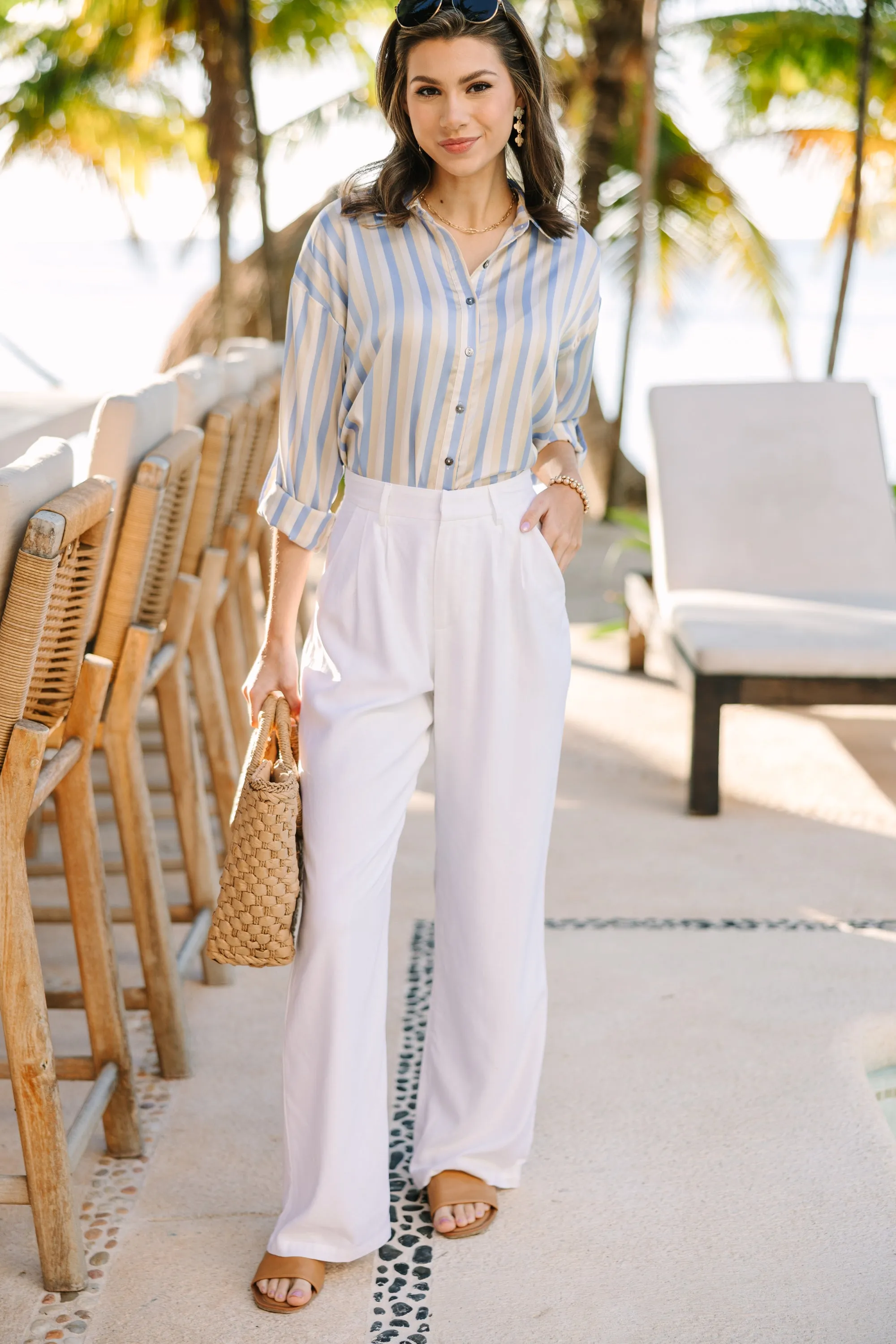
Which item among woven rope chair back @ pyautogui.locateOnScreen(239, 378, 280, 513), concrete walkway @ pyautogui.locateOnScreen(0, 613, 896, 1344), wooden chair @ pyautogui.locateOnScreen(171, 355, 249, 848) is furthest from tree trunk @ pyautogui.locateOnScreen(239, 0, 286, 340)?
concrete walkway @ pyautogui.locateOnScreen(0, 613, 896, 1344)

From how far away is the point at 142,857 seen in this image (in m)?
2.29

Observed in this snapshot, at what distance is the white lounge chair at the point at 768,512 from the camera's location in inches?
161

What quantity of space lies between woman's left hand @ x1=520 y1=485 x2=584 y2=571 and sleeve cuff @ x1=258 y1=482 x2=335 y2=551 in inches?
10.0

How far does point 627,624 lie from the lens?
4.99 metres

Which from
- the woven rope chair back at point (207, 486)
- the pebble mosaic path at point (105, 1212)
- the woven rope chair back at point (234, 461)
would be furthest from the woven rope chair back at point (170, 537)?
the pebble mosaic path at point (105, 1212)

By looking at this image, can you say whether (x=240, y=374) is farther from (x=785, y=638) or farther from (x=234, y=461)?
(x=785, y=638)

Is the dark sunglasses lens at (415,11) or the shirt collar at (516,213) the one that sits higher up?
the dark sunglasses lens at (415,11)

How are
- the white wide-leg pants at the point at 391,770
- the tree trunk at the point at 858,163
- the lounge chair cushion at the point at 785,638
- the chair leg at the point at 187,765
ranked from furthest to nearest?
1. the tree trunk at the point at 858,163
2. the lounge chair cushion at the point at 785,638
3. the chair leg at the point at 187,765
4. the white wide-leg pants at the point at 391,770

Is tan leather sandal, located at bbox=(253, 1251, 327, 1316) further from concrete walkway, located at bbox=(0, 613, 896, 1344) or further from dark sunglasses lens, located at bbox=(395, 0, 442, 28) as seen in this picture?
dark sunglasses lens, located at bbox=(395, 0, 442, 28)

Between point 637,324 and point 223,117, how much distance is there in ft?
46.0

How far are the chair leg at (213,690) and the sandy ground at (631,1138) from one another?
0.35 meters

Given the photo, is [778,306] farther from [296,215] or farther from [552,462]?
[552,462]

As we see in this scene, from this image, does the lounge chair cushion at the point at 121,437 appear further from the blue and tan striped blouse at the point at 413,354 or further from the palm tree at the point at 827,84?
the palm tree at the point at 827,84

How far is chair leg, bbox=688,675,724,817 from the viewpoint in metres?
3.63
